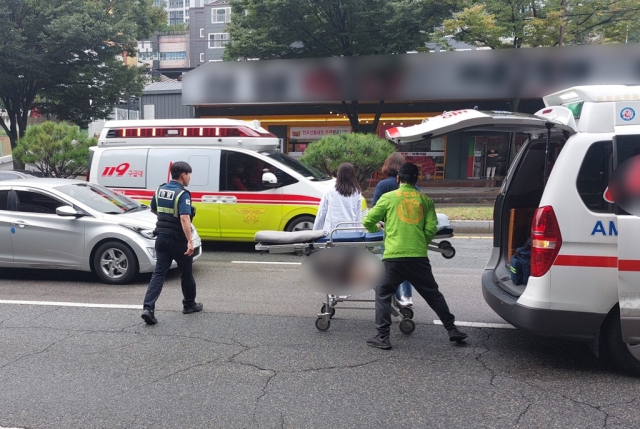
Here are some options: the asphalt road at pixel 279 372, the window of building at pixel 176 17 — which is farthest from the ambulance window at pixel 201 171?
the window of building at pixel 176 17

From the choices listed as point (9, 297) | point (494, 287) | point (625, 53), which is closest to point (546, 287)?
point (494, 287)

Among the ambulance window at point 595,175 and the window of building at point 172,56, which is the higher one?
the window of building at point 172,56

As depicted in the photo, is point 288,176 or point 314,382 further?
point 288,176

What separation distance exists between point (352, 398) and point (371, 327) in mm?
1732

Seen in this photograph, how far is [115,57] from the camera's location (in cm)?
2423

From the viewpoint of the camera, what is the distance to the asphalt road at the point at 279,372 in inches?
154

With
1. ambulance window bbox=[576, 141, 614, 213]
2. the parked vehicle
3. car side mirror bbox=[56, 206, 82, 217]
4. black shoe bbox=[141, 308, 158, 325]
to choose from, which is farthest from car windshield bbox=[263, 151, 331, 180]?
ambulance window bbox=[576, 141, 614, 213]

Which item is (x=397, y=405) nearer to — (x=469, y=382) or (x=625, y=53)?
(x=469, y=382)

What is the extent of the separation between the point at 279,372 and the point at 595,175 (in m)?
2.80

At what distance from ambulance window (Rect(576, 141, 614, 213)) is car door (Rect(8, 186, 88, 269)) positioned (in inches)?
240

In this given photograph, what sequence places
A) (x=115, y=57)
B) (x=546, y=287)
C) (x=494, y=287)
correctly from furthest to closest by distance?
(x=115, y=57)
(x=494, y=287)
(x=546, y=287)

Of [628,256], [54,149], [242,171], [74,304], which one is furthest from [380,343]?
[54,149]

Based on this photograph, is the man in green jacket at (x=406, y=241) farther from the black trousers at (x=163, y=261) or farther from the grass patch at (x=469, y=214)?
the grass patch at (x=469, y=214)

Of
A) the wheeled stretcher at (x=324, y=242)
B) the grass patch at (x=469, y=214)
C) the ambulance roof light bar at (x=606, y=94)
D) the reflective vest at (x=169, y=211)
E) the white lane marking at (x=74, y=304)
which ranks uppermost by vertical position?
the ambulance roof light bar at (x=606, y=94)
